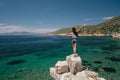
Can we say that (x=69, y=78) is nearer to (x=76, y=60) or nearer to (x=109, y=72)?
(x=76, y=60)

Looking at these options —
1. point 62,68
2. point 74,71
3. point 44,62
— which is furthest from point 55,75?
point 44,62

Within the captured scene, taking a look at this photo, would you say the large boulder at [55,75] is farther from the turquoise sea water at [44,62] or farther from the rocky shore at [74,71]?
the turquoise sea water at [44,62]

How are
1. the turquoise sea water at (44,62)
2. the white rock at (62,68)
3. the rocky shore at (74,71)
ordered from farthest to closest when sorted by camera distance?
the turquoise sea water at (44,62)
the white rock at (62,68)
the rocky shore at (74,71)

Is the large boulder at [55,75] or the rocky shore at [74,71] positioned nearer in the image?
the rocky shore at [74,71]

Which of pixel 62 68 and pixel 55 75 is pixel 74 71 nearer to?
pixel 62 68

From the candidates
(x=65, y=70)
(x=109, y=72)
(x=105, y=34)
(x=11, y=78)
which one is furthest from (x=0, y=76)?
(x=105, y=34)

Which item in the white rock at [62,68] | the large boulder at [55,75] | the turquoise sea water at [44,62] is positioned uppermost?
the white rock at [62,68]

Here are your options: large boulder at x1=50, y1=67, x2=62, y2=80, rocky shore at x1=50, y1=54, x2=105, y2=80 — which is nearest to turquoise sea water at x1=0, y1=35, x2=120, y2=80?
large boulder at x1=50, y1=67, x2=62, y2=80

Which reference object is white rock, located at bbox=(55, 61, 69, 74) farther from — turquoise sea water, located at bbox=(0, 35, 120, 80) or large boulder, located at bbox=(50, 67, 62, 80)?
turquoise sea water, located at bbox=(0, 35, 120, 80)

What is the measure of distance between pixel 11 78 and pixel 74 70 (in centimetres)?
1415

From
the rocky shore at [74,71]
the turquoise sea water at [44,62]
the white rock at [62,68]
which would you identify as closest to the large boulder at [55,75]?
the rocky shore at [74,71]

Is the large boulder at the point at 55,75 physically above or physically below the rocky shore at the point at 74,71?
below

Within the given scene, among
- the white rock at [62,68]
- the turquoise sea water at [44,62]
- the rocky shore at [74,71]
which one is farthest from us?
the turquoise sea water at [44,62]

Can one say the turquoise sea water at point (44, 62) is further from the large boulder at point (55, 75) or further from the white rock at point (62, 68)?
the white rock at point (62, 68)
